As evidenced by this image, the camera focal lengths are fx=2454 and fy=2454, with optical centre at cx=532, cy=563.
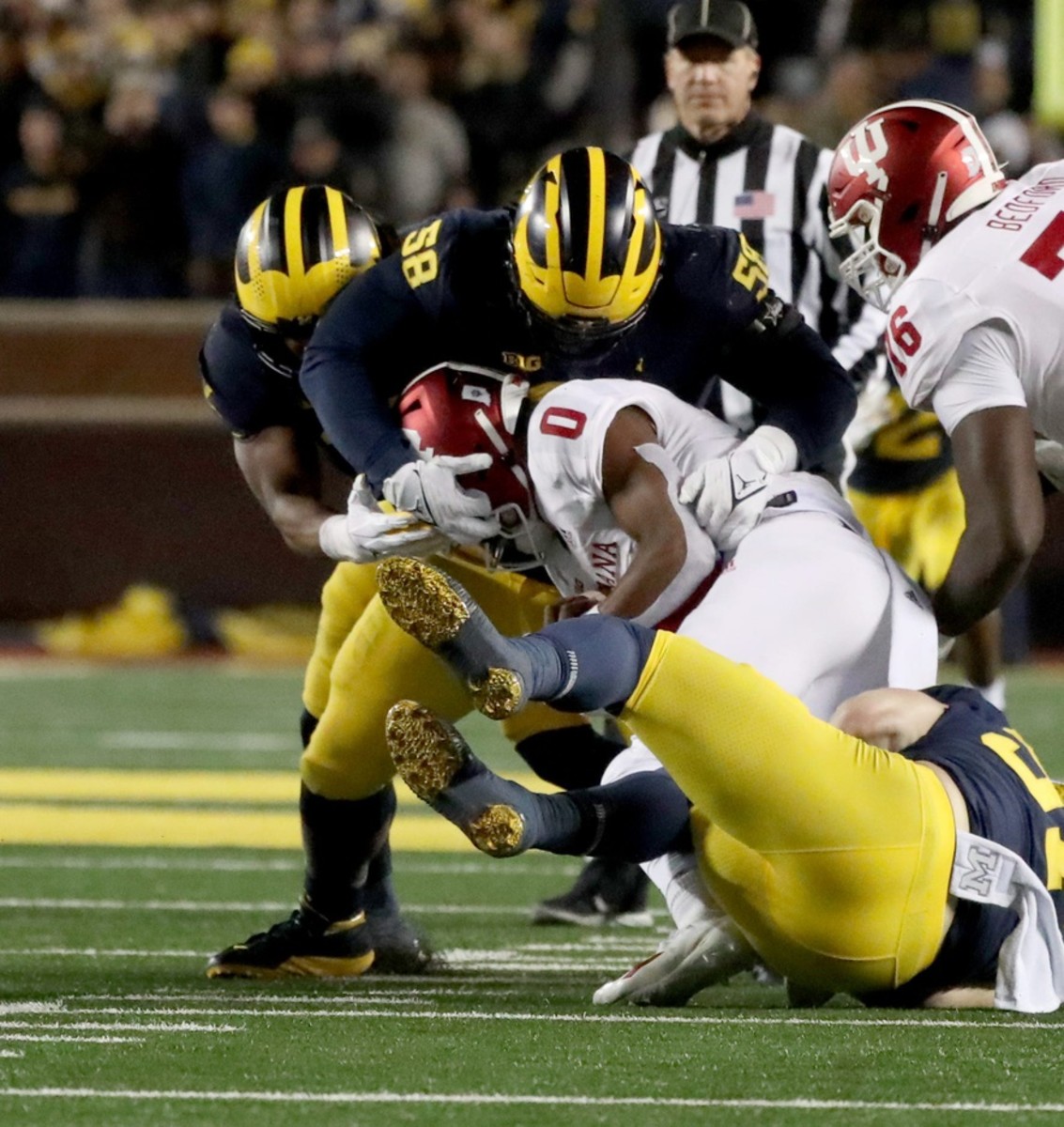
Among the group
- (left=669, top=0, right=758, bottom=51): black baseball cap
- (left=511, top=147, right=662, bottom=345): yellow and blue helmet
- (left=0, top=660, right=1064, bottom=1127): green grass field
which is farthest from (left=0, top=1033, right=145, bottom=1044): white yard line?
(left=669, top=0, right=758, bottom=51): black baseball cap

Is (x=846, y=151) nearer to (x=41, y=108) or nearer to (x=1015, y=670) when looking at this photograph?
(x=1015, y=670)

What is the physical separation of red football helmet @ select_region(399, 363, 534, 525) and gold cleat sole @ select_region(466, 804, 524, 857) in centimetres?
76

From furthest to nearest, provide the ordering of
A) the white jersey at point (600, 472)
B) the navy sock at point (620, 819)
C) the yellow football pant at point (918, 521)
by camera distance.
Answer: the yellow football pant at point (918, 521) → the white jersey at point (600, 472) → the navy sock at point (620, 819)

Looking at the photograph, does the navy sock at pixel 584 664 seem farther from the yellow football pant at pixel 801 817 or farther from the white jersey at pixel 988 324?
the white jersey at pixel 988 324

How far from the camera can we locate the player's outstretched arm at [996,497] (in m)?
3.36

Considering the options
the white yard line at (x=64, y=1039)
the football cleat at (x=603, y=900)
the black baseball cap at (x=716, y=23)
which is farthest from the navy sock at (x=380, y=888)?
the black baseball cap at (x=716, y=23)

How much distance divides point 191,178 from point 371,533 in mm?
6831

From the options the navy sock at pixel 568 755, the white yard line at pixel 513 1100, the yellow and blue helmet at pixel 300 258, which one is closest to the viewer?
the white yard line at pixel 513 1100

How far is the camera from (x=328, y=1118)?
102 inches

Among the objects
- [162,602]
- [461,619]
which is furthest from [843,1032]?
[162,602]

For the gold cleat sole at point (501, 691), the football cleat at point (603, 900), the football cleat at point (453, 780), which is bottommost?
the football cleat at point (603, 900)

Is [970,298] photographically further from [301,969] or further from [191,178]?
[191,178]

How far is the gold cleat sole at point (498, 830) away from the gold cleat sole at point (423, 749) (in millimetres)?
64

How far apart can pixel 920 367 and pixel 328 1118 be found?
147cm
